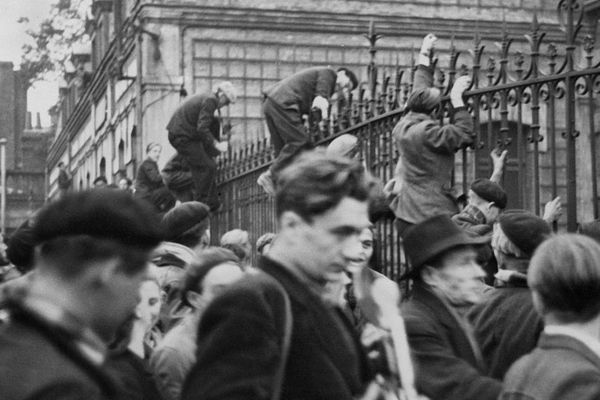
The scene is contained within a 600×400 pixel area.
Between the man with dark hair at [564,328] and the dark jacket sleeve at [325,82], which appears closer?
the man with dark hair at [564,328]

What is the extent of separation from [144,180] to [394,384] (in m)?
14.5

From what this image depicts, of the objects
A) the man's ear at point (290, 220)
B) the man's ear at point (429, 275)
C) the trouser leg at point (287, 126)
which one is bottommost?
the man's ear at point (429, 275)

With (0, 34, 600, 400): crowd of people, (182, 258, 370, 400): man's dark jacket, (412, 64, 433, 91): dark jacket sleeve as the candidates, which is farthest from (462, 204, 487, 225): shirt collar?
(182, 258, 370, 400): man's dark jacket

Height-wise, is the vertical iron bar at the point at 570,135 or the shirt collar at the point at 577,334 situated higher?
the vertical iron bar at the point at 570,135

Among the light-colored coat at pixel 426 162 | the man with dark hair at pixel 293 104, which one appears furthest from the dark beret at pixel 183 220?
the man with dark hair at pixel 293 104

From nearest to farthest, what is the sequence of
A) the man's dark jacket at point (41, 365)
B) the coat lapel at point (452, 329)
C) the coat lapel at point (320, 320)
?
1. the man's dark jacket at point (41, 365)
2. the coat lapel at point (320, 320)
3. the coat lapel at point (452, 329)

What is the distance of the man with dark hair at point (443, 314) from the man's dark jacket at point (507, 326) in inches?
29.8

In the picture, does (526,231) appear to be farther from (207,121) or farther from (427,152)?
(207,121)

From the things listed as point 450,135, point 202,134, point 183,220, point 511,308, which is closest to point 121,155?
point 202,134

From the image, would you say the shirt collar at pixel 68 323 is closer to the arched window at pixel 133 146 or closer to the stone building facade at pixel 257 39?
the stone building facade at pixel 257 39

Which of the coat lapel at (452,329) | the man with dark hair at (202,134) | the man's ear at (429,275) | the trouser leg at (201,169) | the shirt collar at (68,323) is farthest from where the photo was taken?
the trouser leg at (201,169)

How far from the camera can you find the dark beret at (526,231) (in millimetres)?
6699

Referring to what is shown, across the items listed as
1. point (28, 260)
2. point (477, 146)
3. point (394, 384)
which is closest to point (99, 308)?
point (394, 384)

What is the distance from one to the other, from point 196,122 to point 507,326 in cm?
1195
